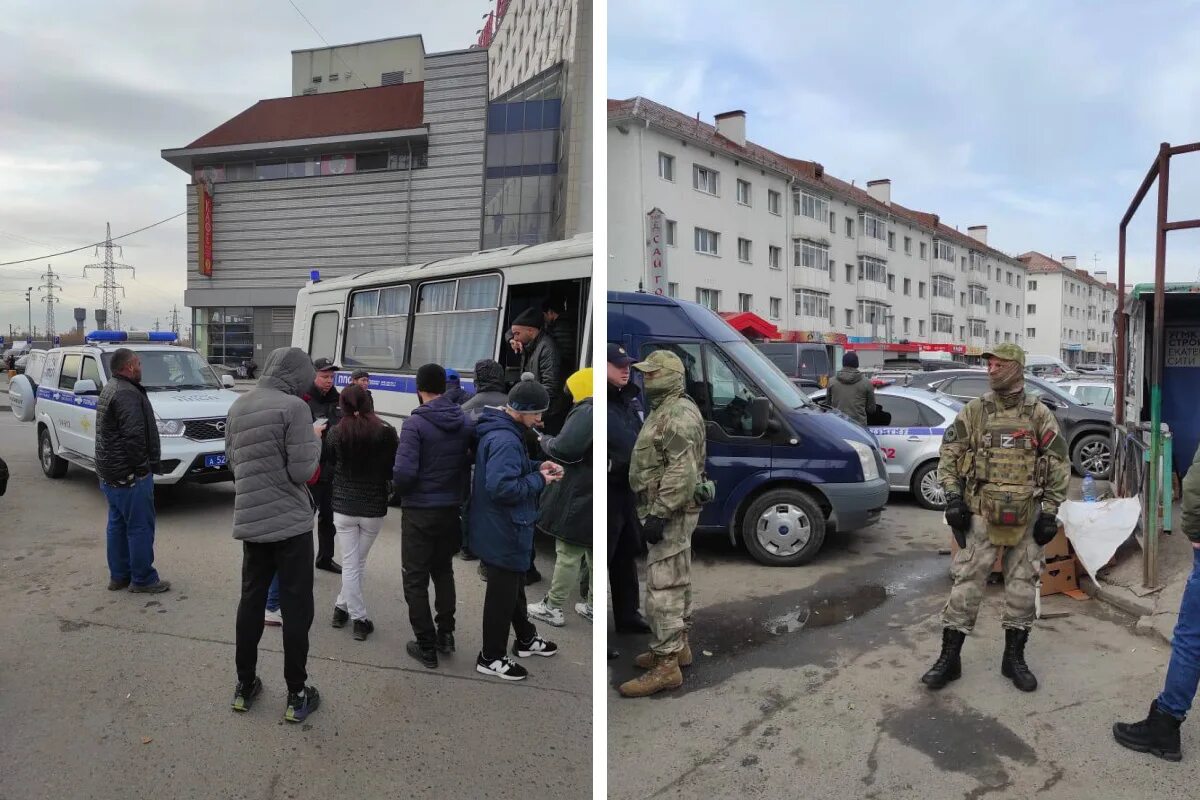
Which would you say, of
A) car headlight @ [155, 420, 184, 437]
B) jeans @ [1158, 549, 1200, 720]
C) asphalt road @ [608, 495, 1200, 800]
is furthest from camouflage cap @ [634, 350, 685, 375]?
jeans @ [1158, 549, 1200, 720]

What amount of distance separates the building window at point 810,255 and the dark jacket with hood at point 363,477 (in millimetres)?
24576

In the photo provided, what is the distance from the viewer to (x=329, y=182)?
1661mm

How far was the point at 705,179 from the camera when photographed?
459 cm

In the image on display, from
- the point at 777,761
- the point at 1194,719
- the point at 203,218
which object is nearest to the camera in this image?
the point at 203,218

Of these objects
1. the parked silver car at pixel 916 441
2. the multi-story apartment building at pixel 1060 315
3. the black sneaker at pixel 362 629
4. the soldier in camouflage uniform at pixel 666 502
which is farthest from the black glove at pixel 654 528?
the multi-story apartment building at pixel 1060 315

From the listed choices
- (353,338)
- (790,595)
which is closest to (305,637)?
(353,338)

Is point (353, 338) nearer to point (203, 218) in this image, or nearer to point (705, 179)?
point (203, 218)

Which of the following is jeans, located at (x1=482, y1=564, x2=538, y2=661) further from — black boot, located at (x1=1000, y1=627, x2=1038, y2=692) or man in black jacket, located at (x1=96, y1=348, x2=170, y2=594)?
black boot, located at (x1=1000, y1=627, x2=1038, y2=692)

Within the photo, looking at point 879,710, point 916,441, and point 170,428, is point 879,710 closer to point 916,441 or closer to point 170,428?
point 170,428

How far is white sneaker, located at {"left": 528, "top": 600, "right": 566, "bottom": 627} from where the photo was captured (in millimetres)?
2176

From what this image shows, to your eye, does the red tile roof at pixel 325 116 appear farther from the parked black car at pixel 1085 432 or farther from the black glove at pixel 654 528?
the parked black car at pixel 1085 432

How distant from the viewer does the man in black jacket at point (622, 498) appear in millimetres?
2125

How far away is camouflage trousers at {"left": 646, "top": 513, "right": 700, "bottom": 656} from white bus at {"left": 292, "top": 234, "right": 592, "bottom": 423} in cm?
112

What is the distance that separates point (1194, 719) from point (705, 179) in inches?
138
